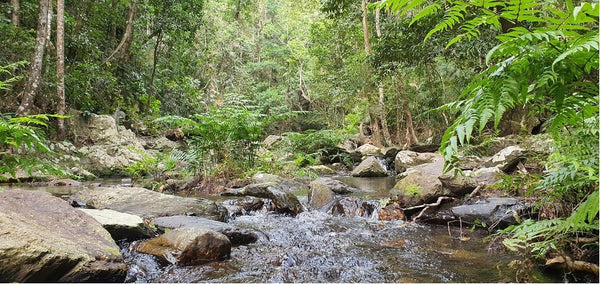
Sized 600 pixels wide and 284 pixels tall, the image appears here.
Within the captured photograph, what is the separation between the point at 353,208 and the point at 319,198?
75cm

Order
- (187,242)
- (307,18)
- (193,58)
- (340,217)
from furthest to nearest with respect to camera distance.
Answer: (307,18)
(193,58)
(340,217)
(187,242)

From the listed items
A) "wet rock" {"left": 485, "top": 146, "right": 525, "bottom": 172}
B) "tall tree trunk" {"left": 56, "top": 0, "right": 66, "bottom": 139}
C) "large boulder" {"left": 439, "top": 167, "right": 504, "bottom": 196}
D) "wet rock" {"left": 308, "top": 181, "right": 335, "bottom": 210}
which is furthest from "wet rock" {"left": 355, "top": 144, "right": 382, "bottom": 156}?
"tall tree trunk" {"left": 56, "top": 0, "right": 66, "bottom": 139}

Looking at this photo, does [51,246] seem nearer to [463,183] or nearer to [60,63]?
[463,183]

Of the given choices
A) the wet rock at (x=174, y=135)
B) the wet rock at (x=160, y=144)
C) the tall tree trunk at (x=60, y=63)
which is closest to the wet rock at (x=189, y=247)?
the tall tree trunk at (x=60, y=63)

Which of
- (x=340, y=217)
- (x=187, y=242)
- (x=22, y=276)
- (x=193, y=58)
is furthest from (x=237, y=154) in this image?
(x=193, y=58)

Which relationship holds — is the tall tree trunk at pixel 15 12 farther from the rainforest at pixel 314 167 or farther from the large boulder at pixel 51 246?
the large boulder at pixel 51 246

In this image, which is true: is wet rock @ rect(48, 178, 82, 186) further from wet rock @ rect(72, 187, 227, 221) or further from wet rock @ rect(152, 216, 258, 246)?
wet rock @ rect(152, 216, 258, 246)

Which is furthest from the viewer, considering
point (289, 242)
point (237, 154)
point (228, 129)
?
point (237, 154)

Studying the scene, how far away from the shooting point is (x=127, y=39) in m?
14.6

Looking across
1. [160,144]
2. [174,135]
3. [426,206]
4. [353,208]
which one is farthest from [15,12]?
[426,206]

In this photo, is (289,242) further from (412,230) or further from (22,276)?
(22,276)

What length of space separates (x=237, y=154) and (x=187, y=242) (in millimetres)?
5448

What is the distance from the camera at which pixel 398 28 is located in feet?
29.2

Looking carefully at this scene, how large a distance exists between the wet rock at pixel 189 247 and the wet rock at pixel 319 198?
111 inches
